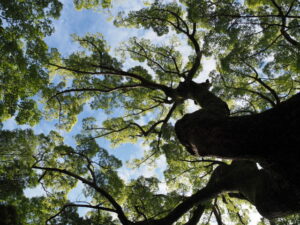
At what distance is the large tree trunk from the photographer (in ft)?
8.67

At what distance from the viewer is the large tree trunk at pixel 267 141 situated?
104 inches

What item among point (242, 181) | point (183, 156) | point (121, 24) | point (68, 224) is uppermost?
point (121, 24)

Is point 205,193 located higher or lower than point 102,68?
lower

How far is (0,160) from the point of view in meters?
6.29

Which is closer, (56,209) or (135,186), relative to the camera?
(56,209)

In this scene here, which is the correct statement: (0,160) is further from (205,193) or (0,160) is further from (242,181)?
(242,181)

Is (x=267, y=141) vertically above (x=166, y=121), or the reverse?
(x=166, y=121)

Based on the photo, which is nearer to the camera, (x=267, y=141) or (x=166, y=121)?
(x=267, y=141)

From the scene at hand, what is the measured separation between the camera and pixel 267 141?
9.05 feet

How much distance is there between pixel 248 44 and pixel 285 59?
1212mm

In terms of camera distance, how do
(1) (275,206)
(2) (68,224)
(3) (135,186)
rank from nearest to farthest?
(1) (275,206) < (2) (68,224) < (3) (135,186)

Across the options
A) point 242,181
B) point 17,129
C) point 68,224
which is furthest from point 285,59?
point 17,129

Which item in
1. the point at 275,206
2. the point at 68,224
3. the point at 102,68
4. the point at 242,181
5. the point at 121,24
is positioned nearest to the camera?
the point at 275,206

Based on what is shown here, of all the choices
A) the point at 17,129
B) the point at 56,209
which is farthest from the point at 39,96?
the point at 56,209
